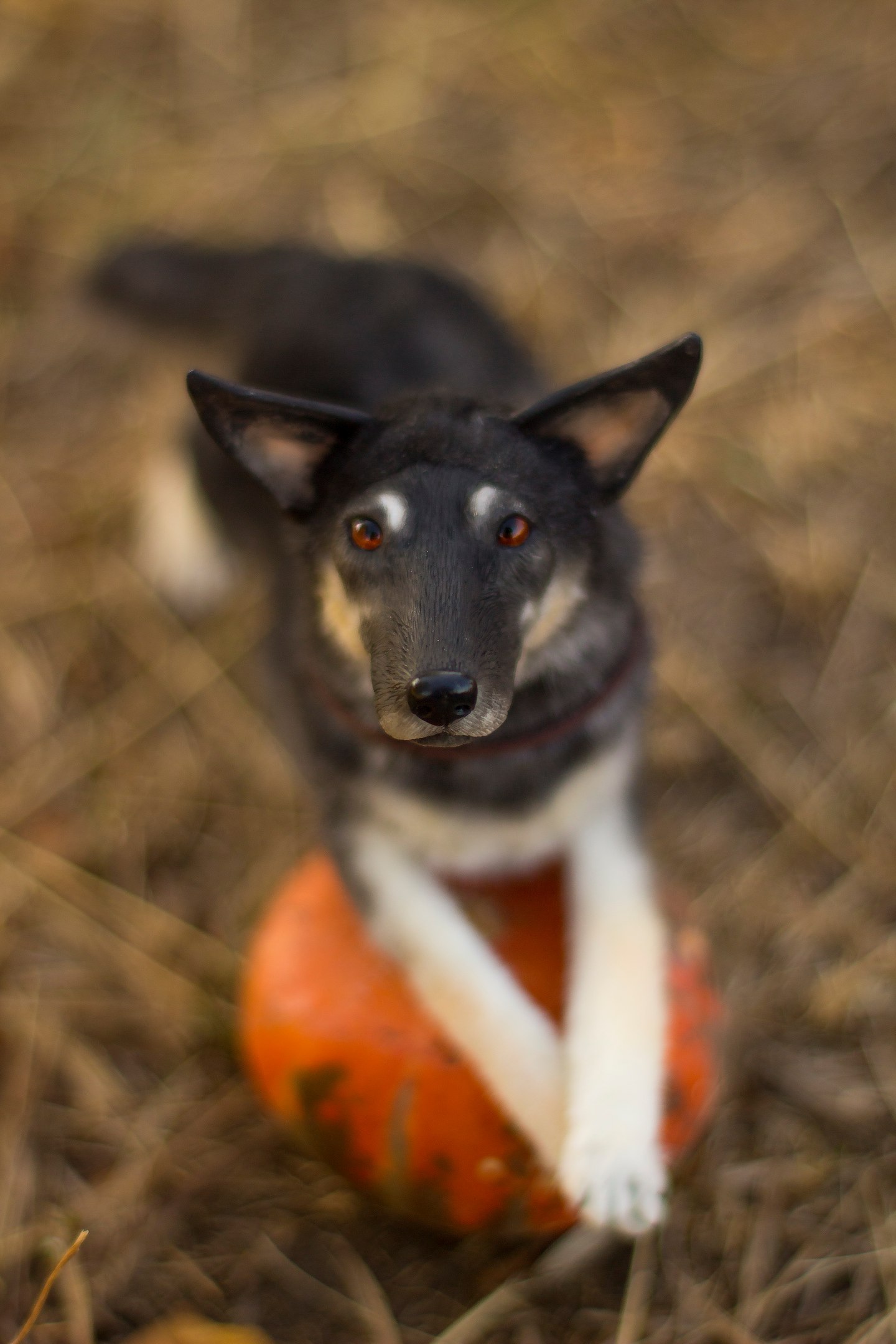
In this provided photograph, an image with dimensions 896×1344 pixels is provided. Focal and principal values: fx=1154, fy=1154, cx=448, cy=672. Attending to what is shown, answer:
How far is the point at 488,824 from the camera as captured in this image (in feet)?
9.66

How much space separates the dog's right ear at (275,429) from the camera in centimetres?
246

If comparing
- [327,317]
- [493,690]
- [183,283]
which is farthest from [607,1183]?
[183,283]

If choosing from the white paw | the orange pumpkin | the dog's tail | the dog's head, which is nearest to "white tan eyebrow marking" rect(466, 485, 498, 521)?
the dog's head

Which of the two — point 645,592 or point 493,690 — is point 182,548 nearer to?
point 645,592

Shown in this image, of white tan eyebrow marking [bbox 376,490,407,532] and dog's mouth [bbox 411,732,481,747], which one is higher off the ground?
white tan eyebrow marking [bbox 376,490,407,532]

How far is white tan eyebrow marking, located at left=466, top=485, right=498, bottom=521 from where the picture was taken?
7.87 ft

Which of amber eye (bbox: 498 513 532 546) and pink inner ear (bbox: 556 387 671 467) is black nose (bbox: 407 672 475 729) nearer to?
amber eye (bbox: 498 513 532 546)

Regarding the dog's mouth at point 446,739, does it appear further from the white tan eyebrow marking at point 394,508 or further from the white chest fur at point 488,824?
the white chest fur at point 488,824

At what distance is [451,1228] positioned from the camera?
9.57ft

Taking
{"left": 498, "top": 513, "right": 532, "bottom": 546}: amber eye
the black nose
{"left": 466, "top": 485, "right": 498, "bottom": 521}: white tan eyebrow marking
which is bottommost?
the black nose

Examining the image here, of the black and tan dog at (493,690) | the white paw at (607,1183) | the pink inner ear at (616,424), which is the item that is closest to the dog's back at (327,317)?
the black and tan dog at (493,690)

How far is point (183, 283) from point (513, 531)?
2472mm

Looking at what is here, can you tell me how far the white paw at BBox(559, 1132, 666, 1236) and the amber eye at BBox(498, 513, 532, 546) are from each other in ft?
4.36

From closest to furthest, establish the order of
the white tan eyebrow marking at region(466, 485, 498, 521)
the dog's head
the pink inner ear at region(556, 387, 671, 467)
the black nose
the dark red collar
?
the black nose, the dog's head, the white tan eyebrow marking at region(466, 485, 498, 521), the pink inner ear at region(556, 387, 671, 467), the dark red collar
